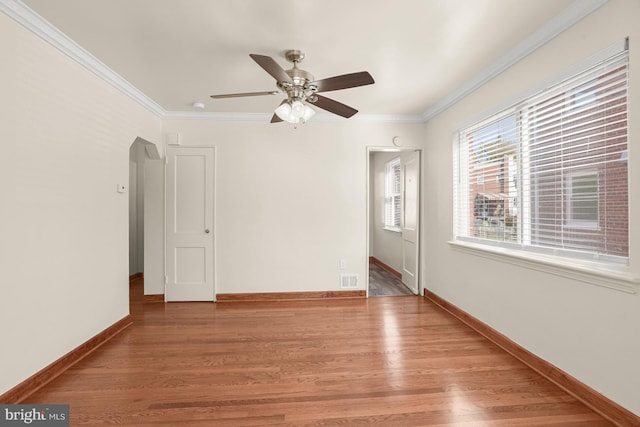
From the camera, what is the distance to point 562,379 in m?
1.93

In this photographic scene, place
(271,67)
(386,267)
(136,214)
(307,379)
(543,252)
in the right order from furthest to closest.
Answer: (386,267) → (136,214) → (543,252) → (307,379) → (271,67)

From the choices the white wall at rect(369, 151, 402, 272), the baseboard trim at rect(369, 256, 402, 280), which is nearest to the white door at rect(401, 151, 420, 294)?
the baseboard trim at rect(369, 256, 402, 280)

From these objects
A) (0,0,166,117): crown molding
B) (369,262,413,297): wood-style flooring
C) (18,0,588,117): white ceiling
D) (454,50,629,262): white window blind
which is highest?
(18,0,588,117): white ceiling

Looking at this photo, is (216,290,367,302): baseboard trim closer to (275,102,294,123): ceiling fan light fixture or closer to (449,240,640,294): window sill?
(449,240,640,294): window sill

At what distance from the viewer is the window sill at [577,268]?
1.55m

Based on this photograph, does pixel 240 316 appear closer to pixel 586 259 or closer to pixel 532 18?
pixel 586 259

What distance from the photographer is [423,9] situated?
1807 mm

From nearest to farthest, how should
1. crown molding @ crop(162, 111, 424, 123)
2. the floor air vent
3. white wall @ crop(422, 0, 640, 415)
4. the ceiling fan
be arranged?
white wall @ crop(422, 0, 640, 415)
the ceiling fan
crown molding @ crop(162, 111, 424, 123)
the floor air vent

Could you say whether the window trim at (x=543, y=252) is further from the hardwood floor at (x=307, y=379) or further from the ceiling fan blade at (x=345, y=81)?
the ceiling fan blade at (x=345, y=81)

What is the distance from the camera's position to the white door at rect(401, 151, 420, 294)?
4.02 m

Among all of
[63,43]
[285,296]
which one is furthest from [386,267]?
[63,43]

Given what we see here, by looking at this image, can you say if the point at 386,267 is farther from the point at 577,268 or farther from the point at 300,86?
the point at 300,86

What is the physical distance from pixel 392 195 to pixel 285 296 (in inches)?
117

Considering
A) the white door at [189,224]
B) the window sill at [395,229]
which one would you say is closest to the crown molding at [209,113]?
the white door at [189,224]
